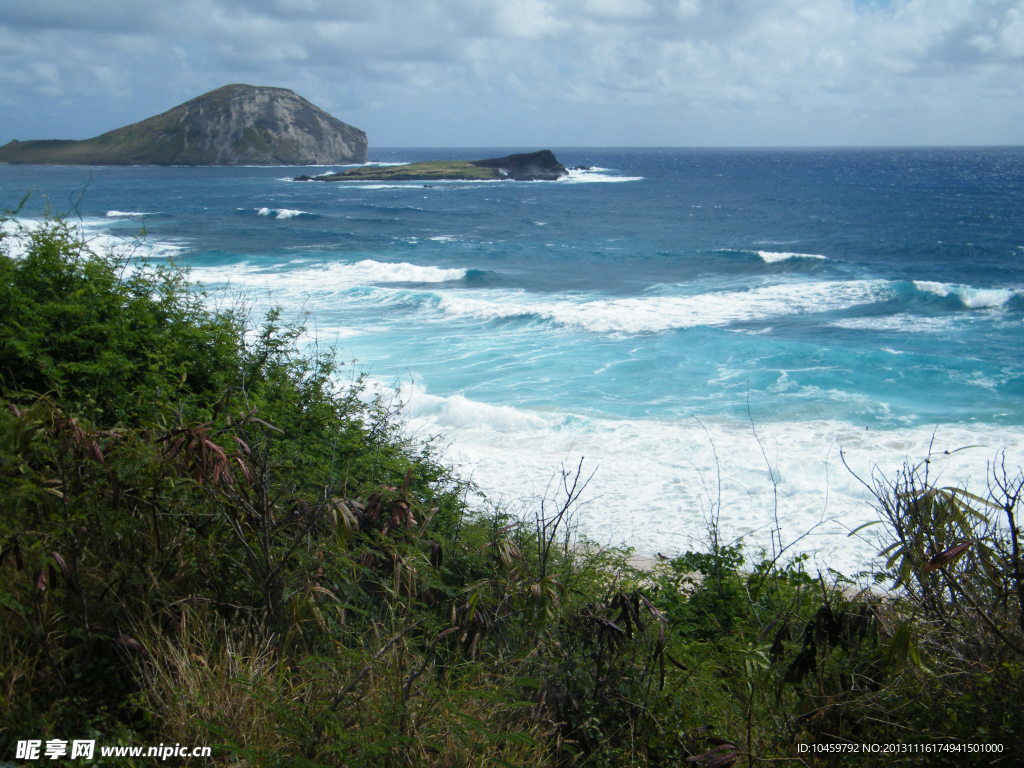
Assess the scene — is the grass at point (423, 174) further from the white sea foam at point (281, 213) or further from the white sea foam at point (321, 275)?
the white sea foam at point (321, 275)

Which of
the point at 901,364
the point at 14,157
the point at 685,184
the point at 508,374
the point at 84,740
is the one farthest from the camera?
the point at 14,157

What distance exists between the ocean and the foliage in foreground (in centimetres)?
155

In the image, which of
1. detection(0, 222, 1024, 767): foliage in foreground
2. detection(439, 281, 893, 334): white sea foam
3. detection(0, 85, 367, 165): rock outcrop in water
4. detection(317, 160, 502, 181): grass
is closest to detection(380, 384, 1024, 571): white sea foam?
detection(0, 222, 1024, 767): foliage in foreground

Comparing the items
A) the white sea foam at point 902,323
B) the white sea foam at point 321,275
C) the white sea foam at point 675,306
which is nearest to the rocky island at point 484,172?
the white sea foam at point 321,275

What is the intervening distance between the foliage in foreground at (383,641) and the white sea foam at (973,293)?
86.7ft

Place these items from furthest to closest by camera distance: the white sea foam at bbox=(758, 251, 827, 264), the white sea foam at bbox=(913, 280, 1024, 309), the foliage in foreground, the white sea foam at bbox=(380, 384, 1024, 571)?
the white sea foam at bbox=(758, 251, 827, 264), the white sea foam at bbox=(913, 280, 1024, 309), the white sea foam at bbox=(380, 384, 1024, 571), the foliage in foreground

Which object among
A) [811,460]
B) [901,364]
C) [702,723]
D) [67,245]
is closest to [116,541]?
[702,723]

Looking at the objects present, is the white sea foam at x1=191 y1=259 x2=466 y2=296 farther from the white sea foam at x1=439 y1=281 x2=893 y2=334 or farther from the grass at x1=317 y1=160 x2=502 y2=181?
the grass at x1=317 y1=160 x2=502 y2=181

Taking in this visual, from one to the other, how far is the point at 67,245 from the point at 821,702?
29.0ft

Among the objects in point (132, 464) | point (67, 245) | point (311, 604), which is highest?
point (67, 245)

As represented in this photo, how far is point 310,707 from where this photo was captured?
3307mm

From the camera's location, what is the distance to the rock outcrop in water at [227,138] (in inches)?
4872

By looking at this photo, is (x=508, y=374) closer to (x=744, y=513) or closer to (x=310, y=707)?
(x=744, y=513)

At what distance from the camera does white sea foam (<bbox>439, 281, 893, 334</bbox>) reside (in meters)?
23.2
